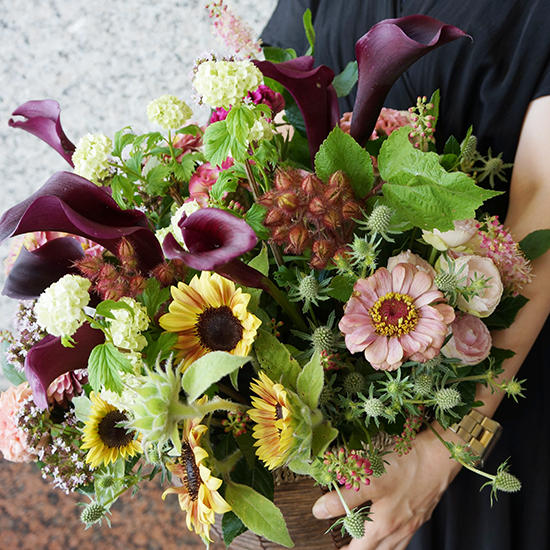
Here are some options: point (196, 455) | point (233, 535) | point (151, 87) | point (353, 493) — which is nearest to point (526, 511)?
point (353, 493)

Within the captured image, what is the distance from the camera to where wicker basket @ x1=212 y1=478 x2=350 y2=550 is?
1.56ft

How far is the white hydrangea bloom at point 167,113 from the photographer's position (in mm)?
441

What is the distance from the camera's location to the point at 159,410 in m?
0.31

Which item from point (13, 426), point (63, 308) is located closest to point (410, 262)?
point (63, 308)

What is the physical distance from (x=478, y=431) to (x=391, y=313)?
0.27 meters

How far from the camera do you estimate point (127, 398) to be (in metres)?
0.36

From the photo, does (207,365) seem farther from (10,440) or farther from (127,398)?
(10,440)

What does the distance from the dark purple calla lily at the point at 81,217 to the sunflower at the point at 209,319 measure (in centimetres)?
5

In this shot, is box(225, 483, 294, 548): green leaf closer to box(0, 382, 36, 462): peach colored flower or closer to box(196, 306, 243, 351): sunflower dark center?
box(196, 306, 243, 351): sunflower dark center

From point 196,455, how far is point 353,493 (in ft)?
0.73

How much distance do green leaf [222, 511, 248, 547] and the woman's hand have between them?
0.12 m

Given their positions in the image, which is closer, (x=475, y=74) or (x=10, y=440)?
(x=10, y=440)

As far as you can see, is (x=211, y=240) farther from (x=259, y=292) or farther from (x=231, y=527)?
(x=231, y=527)

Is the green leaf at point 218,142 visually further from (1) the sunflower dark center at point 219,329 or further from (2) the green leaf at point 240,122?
(1) the sunflower dark center at point 219,329
